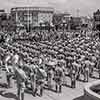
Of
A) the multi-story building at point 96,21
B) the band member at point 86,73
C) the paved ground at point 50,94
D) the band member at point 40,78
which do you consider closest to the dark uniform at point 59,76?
the paved ground at point 50,94

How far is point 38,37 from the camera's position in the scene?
3781 centimetres

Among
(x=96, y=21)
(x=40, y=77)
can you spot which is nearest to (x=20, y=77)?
(x=40, y=77)

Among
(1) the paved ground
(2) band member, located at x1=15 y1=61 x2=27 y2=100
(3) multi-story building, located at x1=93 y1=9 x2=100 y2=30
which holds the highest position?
(3) multi-story building, located at x1=93 y1=9 x2=100 y2=30

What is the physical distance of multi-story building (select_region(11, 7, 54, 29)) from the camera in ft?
273

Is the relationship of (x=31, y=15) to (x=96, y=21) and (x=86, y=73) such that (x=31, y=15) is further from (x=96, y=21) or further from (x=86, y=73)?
(x=86, y=73)

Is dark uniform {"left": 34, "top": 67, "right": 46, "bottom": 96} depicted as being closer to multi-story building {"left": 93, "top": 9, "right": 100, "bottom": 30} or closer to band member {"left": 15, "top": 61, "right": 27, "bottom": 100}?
band member {"left": 15, "top": 61, "right": 27, "bottom": 100}

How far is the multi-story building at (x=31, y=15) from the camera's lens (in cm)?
8324

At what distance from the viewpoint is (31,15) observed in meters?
87.8

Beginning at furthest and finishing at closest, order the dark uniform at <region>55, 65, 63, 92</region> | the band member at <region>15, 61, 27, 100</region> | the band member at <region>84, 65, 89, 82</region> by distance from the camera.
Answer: the band member at <region>84, 65, 89, 82</region>
the dark uniform at <region>55, 65, 63, 92</region>
the band member at <region>15, 61, 27, 100</region>

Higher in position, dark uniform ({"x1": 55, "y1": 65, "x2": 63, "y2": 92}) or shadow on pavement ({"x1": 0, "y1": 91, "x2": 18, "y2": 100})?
dark uniform ({"x1": 55, "y1": 65, "x2": 63, "y2": 92})

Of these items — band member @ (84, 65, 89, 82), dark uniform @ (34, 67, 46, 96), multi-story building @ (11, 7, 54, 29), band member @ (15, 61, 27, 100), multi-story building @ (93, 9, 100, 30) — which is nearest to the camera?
band member @ (15, 61, 27, 100)

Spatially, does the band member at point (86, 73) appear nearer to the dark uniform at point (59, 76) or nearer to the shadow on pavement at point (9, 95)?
the dark uniform at point (59, 76)

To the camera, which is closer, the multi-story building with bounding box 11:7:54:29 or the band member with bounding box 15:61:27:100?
the band member with bounding box 15:61:27:100

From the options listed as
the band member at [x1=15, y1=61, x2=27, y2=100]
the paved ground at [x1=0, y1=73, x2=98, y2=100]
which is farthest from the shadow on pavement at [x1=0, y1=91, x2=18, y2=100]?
the band member at [x1=15, y1=61, x2=27, y2=100]
